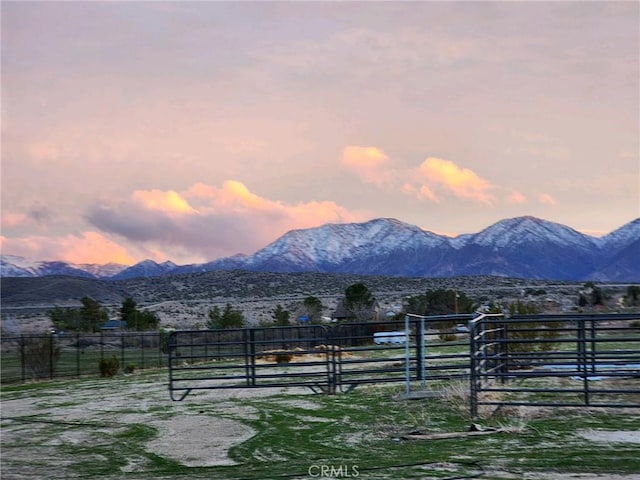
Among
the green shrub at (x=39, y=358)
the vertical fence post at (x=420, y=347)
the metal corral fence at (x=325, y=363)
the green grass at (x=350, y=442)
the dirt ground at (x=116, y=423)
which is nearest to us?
the green grass at (x=350, y=442)

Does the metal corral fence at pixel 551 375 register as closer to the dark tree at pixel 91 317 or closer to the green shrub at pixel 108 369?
the green shrub at pixel 108 369

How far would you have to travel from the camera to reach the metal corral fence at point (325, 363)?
16.3 meters

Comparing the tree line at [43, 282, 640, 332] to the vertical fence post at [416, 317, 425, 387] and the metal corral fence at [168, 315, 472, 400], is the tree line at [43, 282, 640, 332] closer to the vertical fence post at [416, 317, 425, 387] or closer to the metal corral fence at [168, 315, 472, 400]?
the metal corral fence at [168, 315, 472, 400]

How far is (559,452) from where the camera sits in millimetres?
9711

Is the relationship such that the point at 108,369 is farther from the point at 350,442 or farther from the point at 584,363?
the point at 584,363

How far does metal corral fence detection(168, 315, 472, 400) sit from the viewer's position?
1634cm

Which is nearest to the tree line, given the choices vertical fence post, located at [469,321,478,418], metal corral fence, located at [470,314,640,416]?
metal corral fence, located at [470,314,640,416]

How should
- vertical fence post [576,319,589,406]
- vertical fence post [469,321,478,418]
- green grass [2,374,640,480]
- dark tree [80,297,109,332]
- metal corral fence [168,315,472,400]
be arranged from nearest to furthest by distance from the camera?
green grass [2,374,640,480] < vertical fence post [576,319,589,406] < vertical fence post [469,321,478,418] < metal corral fence [168,315,472,400] < dark tree [80,297,109,332]

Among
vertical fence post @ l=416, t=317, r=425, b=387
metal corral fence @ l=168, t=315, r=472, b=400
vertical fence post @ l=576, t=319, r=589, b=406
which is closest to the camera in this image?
vertical fence post @ l=576, t=319, r=589, b=406

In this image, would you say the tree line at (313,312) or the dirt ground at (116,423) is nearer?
the dirt ground at (116,423)

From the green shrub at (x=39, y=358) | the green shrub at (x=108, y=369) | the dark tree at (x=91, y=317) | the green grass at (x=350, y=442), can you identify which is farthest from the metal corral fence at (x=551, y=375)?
the dark tree at (x=91, y=317)

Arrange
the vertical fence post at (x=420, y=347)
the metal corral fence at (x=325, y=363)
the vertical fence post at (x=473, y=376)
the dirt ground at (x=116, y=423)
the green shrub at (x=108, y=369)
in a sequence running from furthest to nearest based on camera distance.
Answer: the green shrub at (x=108, y=369)
the metal corral fence at (x=325, y=363)
the vertical fence post at (x=420, y=347)
the vertical fence post at (x=473, y=376)
the dirt ground at (x=116, y=423)

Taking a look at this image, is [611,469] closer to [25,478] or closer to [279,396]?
[25,478]

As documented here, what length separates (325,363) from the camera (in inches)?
682
